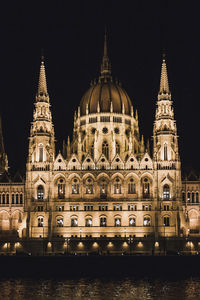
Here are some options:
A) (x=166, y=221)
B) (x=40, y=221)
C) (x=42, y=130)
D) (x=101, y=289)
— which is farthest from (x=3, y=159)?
(x=101, y=289)

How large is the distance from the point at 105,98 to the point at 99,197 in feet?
100

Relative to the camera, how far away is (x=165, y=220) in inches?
4906

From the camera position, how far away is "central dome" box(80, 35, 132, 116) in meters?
146

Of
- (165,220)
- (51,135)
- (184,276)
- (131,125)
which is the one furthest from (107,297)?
(131,125)

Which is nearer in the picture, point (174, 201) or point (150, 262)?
point (150, 262)

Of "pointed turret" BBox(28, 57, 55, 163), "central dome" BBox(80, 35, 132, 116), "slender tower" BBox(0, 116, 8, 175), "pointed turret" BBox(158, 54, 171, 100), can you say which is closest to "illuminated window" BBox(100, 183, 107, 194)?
"pointed turret" BBox(28, 57, 55, 163)

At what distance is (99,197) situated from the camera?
12688 centimetres

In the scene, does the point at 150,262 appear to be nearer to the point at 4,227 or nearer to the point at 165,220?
the point at 165,220

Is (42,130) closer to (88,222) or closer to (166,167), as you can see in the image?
(88,222)

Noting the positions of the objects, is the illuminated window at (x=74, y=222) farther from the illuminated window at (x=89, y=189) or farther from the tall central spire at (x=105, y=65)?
the tall central spire at (x=105, y=65)

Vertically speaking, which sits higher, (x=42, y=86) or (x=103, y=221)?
(x=42, y=86)

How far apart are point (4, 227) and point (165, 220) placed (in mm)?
36280

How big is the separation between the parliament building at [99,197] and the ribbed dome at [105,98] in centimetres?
1547

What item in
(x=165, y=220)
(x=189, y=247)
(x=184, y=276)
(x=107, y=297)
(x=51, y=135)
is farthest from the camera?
(x=51, y=135)
